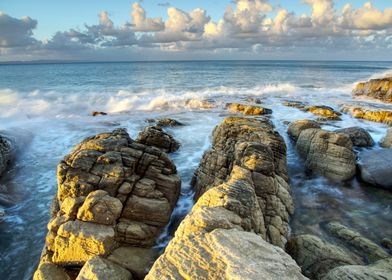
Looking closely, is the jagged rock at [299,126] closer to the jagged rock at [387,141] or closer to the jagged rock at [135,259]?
the jagged rock at [387,141]

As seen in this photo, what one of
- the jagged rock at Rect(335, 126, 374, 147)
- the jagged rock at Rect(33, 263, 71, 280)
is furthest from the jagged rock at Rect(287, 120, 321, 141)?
the jagged rock at Rect(33, 263, 71, 280)

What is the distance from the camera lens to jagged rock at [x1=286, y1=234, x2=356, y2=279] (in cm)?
678

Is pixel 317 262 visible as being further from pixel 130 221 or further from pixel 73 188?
pixel 73 188

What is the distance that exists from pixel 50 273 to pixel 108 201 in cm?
200

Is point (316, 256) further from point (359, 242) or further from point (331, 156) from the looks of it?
point (331, 156)

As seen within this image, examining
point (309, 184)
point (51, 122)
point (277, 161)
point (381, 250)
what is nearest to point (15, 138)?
point (51, 122)

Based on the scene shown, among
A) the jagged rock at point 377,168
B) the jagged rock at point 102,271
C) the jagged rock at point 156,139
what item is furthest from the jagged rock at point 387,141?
the jagged rock at point 102,271

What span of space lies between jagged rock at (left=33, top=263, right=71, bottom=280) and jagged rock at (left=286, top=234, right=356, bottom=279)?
17.4 feet

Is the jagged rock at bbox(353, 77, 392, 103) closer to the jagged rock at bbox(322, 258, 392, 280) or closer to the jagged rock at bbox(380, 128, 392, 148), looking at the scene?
the jagged rock at bbox(380, 128, 392, 148)

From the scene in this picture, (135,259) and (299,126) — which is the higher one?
(135,259)

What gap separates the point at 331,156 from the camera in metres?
13.0

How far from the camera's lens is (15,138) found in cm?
1783

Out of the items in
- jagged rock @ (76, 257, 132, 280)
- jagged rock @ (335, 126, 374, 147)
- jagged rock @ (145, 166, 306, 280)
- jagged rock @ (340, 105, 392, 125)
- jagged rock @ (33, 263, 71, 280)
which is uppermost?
jagged rock @ (145, 166, 306, 280)

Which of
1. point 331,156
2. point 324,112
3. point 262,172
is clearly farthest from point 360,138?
point 262,172
